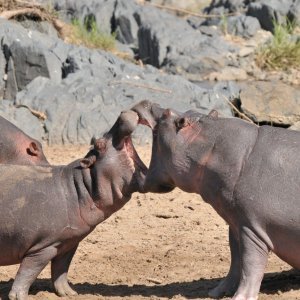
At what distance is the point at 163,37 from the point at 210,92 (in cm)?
379

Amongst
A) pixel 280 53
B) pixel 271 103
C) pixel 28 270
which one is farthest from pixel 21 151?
pixel 280 53

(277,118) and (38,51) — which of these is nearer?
(277,118)

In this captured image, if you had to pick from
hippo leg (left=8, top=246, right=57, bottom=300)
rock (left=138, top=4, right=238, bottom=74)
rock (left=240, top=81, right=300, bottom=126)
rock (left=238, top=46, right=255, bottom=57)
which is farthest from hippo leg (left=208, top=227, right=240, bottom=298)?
rock (left=238, top=46, right=255, bottom=57)

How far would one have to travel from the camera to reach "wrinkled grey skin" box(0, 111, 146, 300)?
652 cm

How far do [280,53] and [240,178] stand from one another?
938 centimetres

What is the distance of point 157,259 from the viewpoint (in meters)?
7.91

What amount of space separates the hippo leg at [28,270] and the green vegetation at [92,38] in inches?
358

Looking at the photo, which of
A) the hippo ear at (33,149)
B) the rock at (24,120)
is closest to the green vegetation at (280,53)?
the rock at (24,120)

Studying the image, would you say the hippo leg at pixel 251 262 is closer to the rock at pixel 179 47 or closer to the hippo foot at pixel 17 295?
the hippo foot at pixel 17 295

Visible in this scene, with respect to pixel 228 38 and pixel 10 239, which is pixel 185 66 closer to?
pixel 228 38

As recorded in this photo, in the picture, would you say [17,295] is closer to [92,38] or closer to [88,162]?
[88,162]

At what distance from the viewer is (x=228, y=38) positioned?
1731 cm

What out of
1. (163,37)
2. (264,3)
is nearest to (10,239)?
(163,37)

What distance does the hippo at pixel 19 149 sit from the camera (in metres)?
7.75
